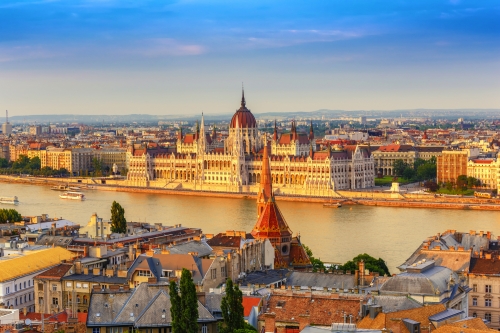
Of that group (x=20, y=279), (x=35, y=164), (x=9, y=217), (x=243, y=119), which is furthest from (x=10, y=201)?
(x=35, y=164)

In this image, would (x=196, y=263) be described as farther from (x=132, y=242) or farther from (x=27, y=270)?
(x=132, y=242)

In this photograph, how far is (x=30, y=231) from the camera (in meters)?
22.2

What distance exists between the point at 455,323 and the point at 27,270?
7.68 m

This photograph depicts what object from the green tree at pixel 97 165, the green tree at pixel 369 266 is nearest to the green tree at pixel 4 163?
the green tree at pixel 97 165

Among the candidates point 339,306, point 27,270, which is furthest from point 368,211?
point 339,306

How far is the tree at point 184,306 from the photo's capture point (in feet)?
36.8

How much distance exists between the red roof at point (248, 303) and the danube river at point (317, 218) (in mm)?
8562

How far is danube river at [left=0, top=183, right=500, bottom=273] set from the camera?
86.8 ft

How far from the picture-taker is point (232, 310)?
11375 mm

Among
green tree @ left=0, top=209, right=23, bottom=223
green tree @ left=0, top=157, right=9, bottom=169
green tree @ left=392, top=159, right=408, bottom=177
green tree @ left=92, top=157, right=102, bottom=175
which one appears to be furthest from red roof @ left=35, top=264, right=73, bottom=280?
green tree @ left=0, top=157, right=9, bottom=169

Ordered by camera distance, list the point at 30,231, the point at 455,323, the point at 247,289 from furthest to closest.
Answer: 1. the point at 30,231
2. the point at 247,289
3. the point at 455,323

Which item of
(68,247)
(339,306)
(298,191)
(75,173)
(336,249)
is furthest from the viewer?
(75,173)

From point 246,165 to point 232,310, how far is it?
1730 inches

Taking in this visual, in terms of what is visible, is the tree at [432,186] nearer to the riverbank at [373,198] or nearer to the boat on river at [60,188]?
the riverbank at [373,198]
